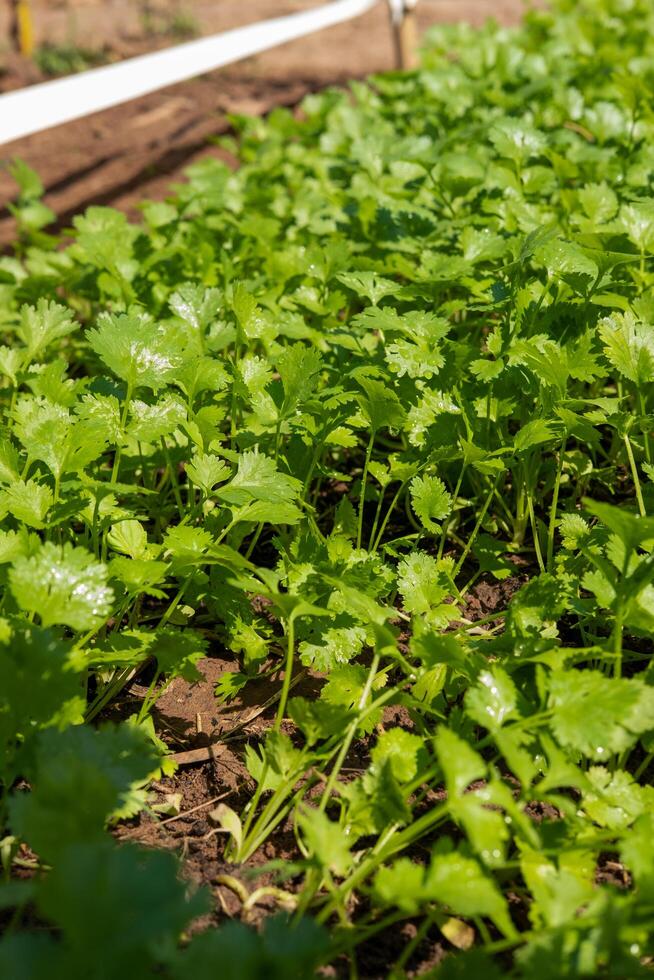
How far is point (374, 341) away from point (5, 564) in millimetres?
1160

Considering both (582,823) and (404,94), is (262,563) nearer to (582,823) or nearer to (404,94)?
(582,823)

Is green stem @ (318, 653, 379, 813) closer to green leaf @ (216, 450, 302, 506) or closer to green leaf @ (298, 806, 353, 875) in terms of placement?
green leaf @ (298, 806, 353, 875)

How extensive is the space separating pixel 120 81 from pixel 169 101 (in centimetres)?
279

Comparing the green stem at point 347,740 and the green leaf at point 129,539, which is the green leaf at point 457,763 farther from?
the green leaf at point 129,539

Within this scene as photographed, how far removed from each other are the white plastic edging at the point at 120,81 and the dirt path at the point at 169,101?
0.49 metres

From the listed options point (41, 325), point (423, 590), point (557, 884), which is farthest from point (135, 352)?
point (557, 884)

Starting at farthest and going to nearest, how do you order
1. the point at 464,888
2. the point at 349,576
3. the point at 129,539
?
the point at 129,539 < the point at 349,576 < the point at 464,888

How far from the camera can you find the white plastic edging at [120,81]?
3.42 m

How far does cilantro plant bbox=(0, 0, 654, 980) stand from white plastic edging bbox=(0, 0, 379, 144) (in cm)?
39

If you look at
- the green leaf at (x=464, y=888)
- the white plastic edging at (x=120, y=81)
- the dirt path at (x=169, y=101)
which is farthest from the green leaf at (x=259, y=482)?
the dirt path at (x=169, y=101)

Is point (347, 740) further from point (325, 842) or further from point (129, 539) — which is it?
point (129, 539)

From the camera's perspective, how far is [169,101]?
261 inches

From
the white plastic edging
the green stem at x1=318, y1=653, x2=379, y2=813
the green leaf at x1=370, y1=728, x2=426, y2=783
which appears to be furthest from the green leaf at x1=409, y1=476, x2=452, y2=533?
the white plastic edging

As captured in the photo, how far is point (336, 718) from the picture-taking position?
4.85 ft
